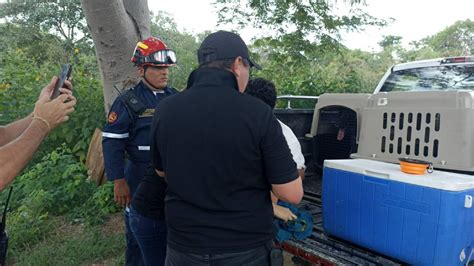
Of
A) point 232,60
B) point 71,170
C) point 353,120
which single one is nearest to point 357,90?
point 353,120

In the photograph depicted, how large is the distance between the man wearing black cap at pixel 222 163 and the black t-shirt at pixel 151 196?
0.31 meters

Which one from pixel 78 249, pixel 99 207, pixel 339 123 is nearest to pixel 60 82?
pixel 339 123

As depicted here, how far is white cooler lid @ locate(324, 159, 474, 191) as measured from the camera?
1900 millimetres

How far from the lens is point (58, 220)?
4625 millimetres

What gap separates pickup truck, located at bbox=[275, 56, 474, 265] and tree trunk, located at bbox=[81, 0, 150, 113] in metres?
1.73

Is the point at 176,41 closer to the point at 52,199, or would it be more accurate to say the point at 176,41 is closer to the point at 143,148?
the point at 52,199

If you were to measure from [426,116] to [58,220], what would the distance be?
408 cm

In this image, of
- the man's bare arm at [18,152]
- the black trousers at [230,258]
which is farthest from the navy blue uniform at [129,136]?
the black trousers at [230,258]

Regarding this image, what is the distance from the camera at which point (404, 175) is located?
6.75 feet

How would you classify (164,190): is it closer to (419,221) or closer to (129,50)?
(419,221)

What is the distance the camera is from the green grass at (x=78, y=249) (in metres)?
3.75

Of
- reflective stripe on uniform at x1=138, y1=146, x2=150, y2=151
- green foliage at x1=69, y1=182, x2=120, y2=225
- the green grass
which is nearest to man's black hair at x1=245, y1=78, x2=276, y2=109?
reflective stripe on uniform at x1=138, y1=146, x2=150, y2=151

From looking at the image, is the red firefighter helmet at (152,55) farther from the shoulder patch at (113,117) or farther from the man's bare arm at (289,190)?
the man's bare arm at (289,190)

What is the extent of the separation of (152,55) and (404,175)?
1.82 m
